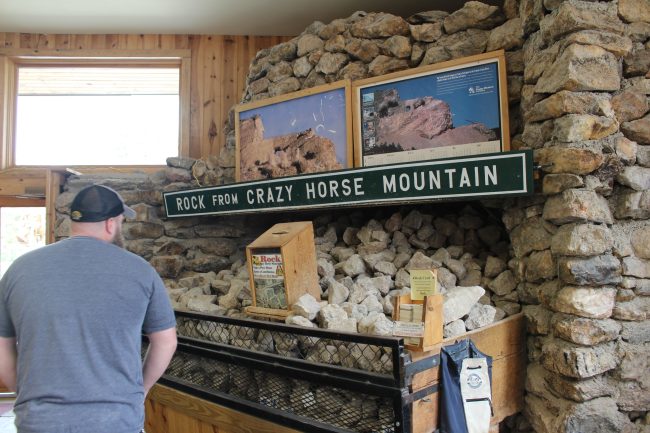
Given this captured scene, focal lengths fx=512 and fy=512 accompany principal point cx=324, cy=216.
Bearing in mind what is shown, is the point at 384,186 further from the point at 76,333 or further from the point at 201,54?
the point at 201,54

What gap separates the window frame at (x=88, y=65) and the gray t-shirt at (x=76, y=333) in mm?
3787

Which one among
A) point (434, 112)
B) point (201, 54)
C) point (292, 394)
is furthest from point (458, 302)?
point (201, 54)

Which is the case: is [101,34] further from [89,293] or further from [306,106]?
[89,293]

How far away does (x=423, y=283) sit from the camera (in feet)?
7.43

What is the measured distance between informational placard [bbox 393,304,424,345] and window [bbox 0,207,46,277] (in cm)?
476

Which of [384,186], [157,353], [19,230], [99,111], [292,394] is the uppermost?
[99,111]

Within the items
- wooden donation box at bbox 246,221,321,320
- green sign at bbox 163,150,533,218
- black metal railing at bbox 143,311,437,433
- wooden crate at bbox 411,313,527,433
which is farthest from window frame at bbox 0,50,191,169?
wooden crate at bbox 411,313,527,433

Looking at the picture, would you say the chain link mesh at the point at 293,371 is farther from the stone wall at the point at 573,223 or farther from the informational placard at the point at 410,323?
the stone wall at the point at 573,223

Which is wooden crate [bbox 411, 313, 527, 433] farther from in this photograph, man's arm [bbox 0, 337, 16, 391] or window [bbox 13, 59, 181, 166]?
window [bbox 13, 59, 181, 166]

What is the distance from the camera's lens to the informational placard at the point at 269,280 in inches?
113

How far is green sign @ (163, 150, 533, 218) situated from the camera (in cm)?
260

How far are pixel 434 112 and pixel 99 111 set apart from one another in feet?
12.9

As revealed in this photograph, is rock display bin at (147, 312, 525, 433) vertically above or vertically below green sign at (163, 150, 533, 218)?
below

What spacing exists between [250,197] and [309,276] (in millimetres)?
1017
